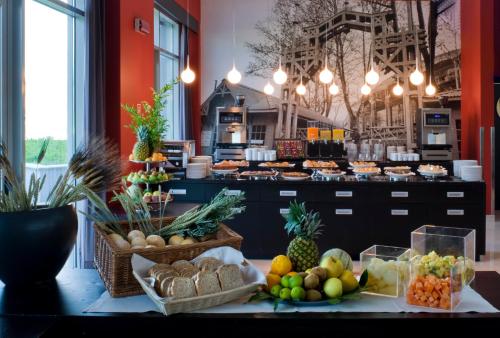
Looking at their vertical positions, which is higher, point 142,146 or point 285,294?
point 142,146

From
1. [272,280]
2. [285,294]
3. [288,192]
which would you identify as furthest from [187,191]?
[285,294]

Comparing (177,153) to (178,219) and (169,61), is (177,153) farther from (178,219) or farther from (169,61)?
(178,219)

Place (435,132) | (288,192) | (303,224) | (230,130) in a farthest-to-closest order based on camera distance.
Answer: (230,130)
(435,132)
(288,192)
(303,224)

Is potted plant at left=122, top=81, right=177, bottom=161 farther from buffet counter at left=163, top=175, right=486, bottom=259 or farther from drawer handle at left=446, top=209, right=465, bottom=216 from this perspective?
drawer handle at left=446, top=209, right=465, bottom=216

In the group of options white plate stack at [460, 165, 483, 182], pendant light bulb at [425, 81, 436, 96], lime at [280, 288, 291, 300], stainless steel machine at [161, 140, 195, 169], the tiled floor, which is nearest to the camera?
lime at [280, 288, 291, 300]

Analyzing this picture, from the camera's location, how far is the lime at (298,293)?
1.71m

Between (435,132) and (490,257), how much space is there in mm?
3480

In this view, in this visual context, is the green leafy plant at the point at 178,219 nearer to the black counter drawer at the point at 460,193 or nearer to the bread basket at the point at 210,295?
the bread basket at the point at 210,295

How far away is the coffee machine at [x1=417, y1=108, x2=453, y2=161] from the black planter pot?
7.99 meters

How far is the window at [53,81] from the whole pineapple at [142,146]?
0.73 meters

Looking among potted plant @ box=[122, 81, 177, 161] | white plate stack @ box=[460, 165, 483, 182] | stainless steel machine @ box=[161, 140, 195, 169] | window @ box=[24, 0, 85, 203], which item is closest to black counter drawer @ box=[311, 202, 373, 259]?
white plate stack @ box=[460, 165, 483, 182]

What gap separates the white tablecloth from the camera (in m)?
1.70

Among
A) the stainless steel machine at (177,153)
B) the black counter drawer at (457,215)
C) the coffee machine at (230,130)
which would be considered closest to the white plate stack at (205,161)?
the stainless steel machine at (177,153)

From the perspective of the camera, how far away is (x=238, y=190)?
20.1 ft
